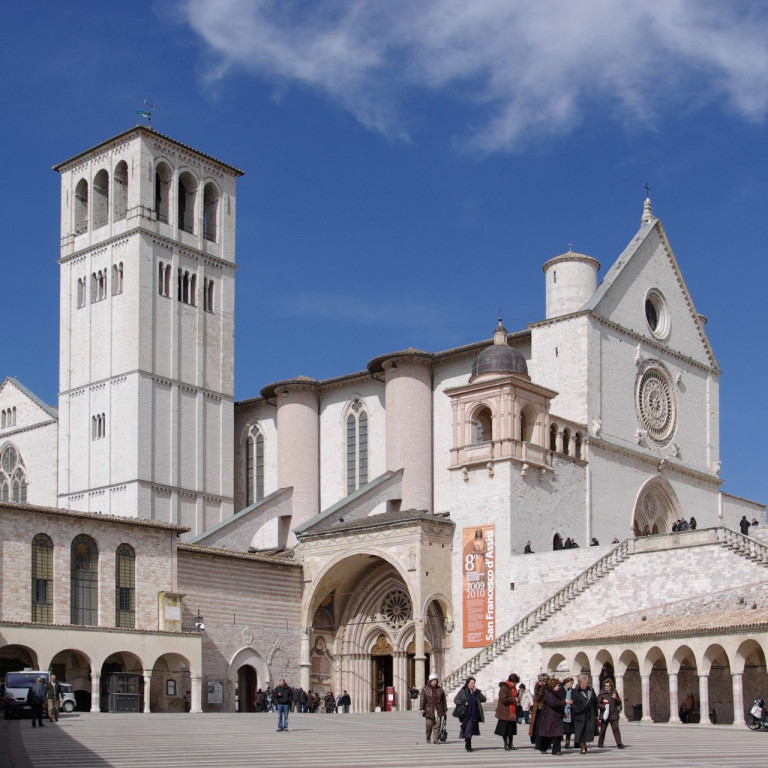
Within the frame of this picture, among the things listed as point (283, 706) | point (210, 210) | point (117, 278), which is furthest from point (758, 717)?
point (210, 210)

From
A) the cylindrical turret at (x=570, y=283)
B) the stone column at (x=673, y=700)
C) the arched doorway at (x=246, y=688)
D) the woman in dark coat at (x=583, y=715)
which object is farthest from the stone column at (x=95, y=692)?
the cylindrical turret at (x=570, y=283)

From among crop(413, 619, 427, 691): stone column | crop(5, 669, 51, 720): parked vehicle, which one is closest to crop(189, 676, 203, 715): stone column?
crop(413, 619, 427, 691): stone column

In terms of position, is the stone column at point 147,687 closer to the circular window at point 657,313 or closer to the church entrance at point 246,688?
the church entrance at point 246,688

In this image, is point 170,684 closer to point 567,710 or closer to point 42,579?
point 42,579

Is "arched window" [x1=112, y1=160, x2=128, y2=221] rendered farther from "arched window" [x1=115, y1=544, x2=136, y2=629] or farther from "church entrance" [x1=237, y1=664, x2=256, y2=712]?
"church entrance" [x1=237, y1=664, x2=256, y2=712]

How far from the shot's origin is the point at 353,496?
164 feet

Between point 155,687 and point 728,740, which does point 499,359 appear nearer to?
point 155,687

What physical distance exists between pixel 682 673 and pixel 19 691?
17.2 meters

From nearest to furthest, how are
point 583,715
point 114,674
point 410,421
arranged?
point 583,715 < point 114,674 < point 410,421

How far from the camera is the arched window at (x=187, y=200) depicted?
6078cm

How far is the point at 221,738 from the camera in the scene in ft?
81.9

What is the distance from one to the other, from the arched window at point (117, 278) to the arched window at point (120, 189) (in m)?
2.18

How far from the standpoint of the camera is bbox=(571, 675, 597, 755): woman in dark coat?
22.5 meters

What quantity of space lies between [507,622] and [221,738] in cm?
1958
